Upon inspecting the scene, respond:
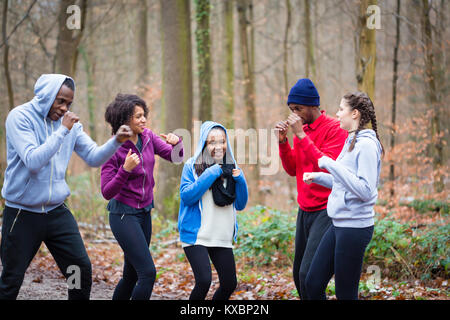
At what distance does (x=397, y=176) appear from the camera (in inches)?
542

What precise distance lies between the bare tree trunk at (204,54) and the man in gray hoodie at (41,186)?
28.1 ft

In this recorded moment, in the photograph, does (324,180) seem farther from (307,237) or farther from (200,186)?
(200,186)

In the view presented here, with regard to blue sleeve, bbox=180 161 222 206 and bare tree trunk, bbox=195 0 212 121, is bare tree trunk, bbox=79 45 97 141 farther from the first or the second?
blue sleeve, bbox=180 161 222 206

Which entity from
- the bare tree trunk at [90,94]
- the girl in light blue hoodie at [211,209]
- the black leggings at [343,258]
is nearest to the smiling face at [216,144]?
the girl in light blue hoodie at [211,209]

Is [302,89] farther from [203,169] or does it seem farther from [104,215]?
[104,215]

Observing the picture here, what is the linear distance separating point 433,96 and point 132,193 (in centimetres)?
1103

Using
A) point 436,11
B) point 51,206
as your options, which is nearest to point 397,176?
point 436,11

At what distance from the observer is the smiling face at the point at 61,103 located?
4.19 meters

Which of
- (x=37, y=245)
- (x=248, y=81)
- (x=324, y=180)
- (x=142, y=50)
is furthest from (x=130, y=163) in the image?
(x=142, y=50)

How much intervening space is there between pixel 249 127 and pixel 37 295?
1153 cm

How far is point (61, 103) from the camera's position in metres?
4.23

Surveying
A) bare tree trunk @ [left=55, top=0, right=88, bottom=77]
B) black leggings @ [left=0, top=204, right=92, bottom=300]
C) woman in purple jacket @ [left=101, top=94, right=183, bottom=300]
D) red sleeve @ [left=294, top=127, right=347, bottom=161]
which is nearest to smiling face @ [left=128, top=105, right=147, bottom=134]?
woman in purple jacket @ [left=101, top=94, right=183, bottom=300]

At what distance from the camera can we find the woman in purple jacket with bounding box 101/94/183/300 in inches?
175

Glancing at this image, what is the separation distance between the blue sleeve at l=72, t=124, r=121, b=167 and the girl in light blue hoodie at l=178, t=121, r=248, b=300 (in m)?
0.83
